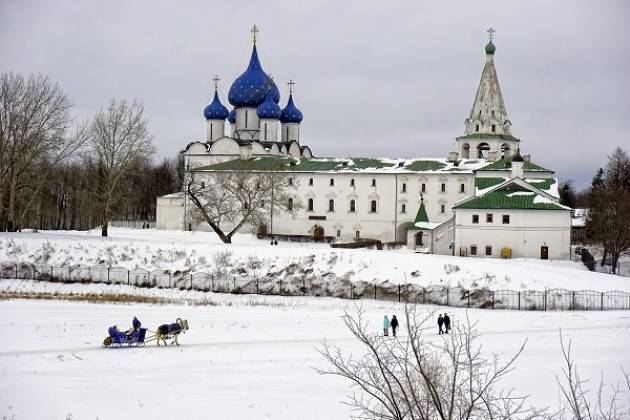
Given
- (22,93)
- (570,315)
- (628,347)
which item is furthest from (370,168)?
(628,347)

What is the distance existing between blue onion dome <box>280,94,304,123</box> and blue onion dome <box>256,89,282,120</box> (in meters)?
3.04

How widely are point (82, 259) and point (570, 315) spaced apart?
22960 millimetres

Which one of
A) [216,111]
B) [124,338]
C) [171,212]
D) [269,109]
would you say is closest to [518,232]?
[269,109]

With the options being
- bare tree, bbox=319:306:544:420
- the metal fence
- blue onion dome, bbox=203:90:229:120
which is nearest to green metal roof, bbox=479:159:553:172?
the metal fence

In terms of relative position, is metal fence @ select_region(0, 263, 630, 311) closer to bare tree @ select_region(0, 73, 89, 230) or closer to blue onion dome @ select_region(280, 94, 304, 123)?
bare tree @ select_region(0, 73, 89, 230)

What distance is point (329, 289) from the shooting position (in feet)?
118

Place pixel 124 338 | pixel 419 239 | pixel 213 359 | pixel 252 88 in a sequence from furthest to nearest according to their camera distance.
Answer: pixel 252 88 → pixel 419 239 → pixel 124 338 → pixel 213 359

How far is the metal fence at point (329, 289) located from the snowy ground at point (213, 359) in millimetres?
1993

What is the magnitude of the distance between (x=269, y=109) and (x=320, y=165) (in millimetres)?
9889

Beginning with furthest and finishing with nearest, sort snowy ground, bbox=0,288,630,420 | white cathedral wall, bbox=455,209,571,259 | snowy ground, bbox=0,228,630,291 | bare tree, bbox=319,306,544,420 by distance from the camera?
white cathedral wall, bbox=455,209,571,259 < snowy ground, bbox=0,228,630,291 < snowy ground, bbox=0,288,630,420 < bare tree, bbox=319,306,544,420

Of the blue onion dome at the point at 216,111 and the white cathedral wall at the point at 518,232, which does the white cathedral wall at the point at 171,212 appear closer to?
the blue onion dome at the point at 216,111

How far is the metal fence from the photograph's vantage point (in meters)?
33.2

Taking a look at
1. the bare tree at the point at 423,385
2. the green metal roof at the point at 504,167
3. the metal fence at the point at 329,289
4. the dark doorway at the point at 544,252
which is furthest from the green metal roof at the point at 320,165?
the bare tree at the point at 423,385

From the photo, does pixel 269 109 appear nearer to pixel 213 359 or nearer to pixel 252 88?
pixel 252 88
